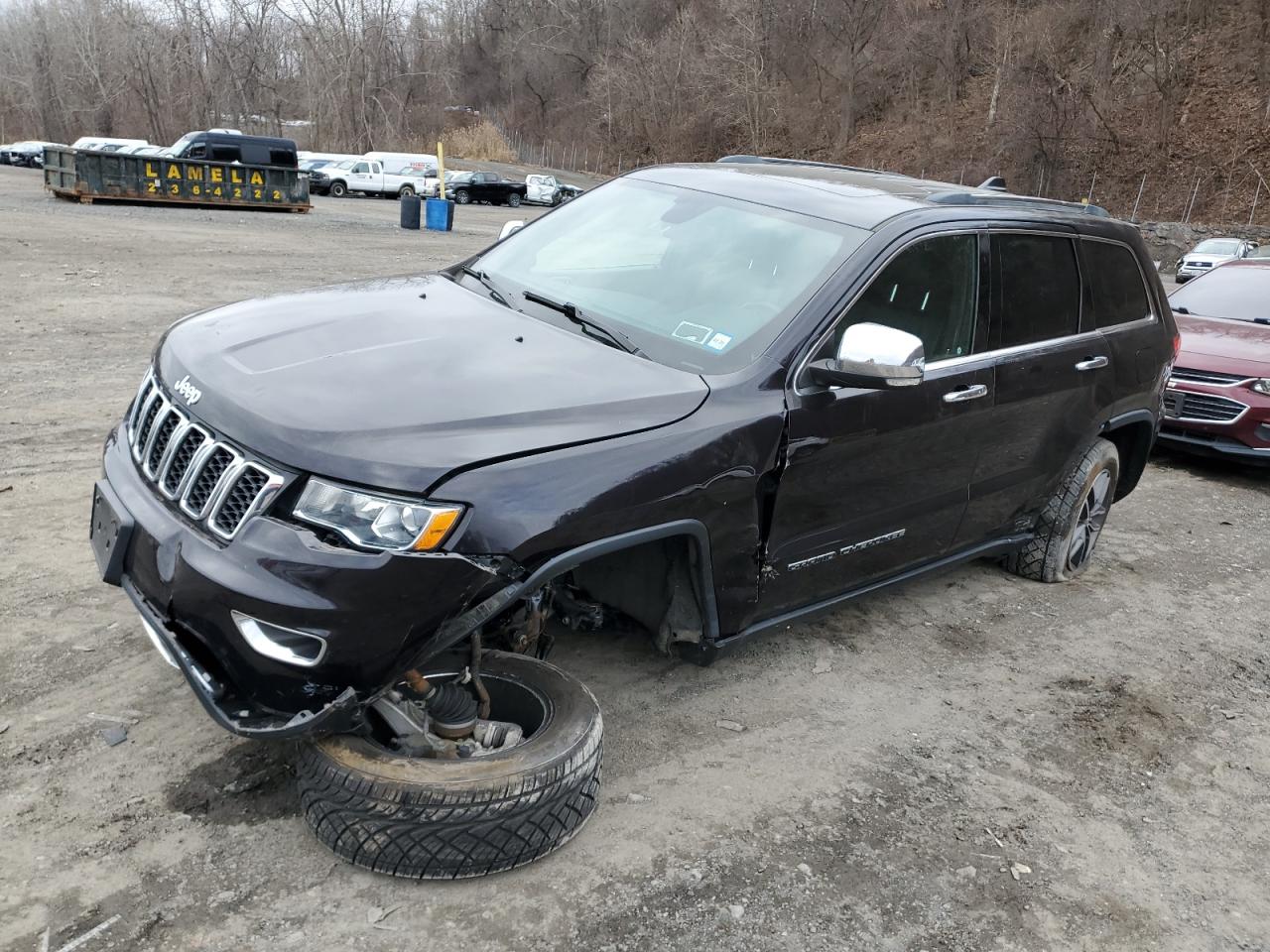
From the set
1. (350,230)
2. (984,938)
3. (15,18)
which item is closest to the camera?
(984,938)

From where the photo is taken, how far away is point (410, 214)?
2505cm

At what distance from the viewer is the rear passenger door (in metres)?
4.31

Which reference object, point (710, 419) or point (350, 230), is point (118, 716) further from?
point (350, 230)

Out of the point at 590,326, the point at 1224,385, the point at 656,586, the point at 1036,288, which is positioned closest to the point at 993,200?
the point at 1036,288

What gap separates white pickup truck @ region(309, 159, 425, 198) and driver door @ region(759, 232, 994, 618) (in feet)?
126

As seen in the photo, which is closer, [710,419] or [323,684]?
[323,684]

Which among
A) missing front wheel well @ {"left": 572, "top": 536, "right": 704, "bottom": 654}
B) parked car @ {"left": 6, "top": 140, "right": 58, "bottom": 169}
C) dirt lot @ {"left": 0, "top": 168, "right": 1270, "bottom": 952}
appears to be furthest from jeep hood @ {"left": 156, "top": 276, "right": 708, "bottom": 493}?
parked car @ {"left": 6, "top": 140, "right": 58, "bottom": 169}

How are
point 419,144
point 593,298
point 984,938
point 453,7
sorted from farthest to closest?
1. point 453,7
2. point 419,144
3. point 593,298
4. point 984,938

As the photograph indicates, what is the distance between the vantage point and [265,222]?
79.0 ft

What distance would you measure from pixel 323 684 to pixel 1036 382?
3.27 metres

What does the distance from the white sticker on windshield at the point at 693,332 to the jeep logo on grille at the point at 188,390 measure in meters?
1.51

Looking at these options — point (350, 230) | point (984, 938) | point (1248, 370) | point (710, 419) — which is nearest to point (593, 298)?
point (710, 419)

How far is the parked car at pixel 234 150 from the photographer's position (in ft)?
107

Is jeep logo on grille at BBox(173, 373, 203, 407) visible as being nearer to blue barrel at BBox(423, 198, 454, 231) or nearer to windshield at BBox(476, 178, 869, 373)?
windshield at BBox(476, 178, 869, 373)
